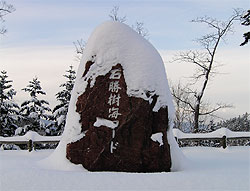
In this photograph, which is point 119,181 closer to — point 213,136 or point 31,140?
point 31,140

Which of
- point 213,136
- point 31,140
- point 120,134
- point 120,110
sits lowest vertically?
point 31,140

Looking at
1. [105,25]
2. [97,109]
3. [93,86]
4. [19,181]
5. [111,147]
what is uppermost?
[105,25]

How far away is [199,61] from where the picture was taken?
1977 cm

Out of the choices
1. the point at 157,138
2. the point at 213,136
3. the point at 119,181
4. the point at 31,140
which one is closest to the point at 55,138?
the point at 31,140

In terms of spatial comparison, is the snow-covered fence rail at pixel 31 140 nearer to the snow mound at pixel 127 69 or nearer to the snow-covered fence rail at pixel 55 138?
the snow-covered fence rail at pixel 55 138

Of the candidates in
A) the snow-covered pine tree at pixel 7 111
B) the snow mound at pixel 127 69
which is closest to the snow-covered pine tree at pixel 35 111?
the snow-covered pine tree at pixel 7 111

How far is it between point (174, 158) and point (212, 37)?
13.7 metres

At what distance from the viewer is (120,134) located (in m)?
7.19

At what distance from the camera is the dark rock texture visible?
23.4 feet

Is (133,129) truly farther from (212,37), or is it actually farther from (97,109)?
(212,37)

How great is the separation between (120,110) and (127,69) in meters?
0.96

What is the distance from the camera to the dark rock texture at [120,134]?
7141 mm

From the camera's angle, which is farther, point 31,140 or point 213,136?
point 213,136

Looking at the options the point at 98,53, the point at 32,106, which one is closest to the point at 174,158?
the point at 98,53
